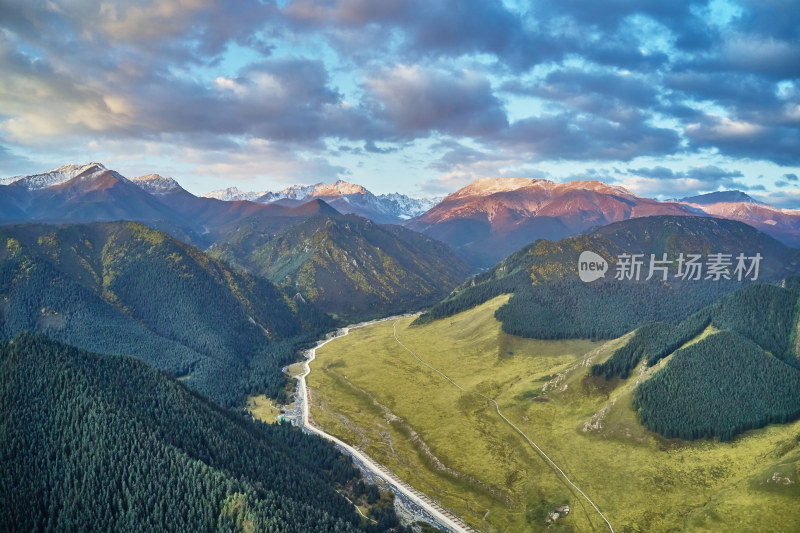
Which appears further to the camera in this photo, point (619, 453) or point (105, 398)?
point (619, 453)

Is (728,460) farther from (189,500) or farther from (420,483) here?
(189,500)

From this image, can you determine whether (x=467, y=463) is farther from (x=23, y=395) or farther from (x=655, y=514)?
(x=23, y=395)

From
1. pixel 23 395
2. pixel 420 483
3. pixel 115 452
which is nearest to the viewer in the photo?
pixel 115 452

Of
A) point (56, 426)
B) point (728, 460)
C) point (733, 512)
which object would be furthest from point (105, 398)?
point (728, 460)

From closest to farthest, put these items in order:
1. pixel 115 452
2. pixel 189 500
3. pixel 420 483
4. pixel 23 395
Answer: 1. pixel 189 500
2. pixel 115 452
3. pixel 23 395
4. pixel 420 483

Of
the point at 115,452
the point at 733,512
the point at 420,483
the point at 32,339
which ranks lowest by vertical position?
the point at 420,483

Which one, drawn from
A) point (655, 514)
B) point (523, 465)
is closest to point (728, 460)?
point (655, 514)

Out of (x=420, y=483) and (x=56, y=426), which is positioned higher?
(x=56, y=426)
